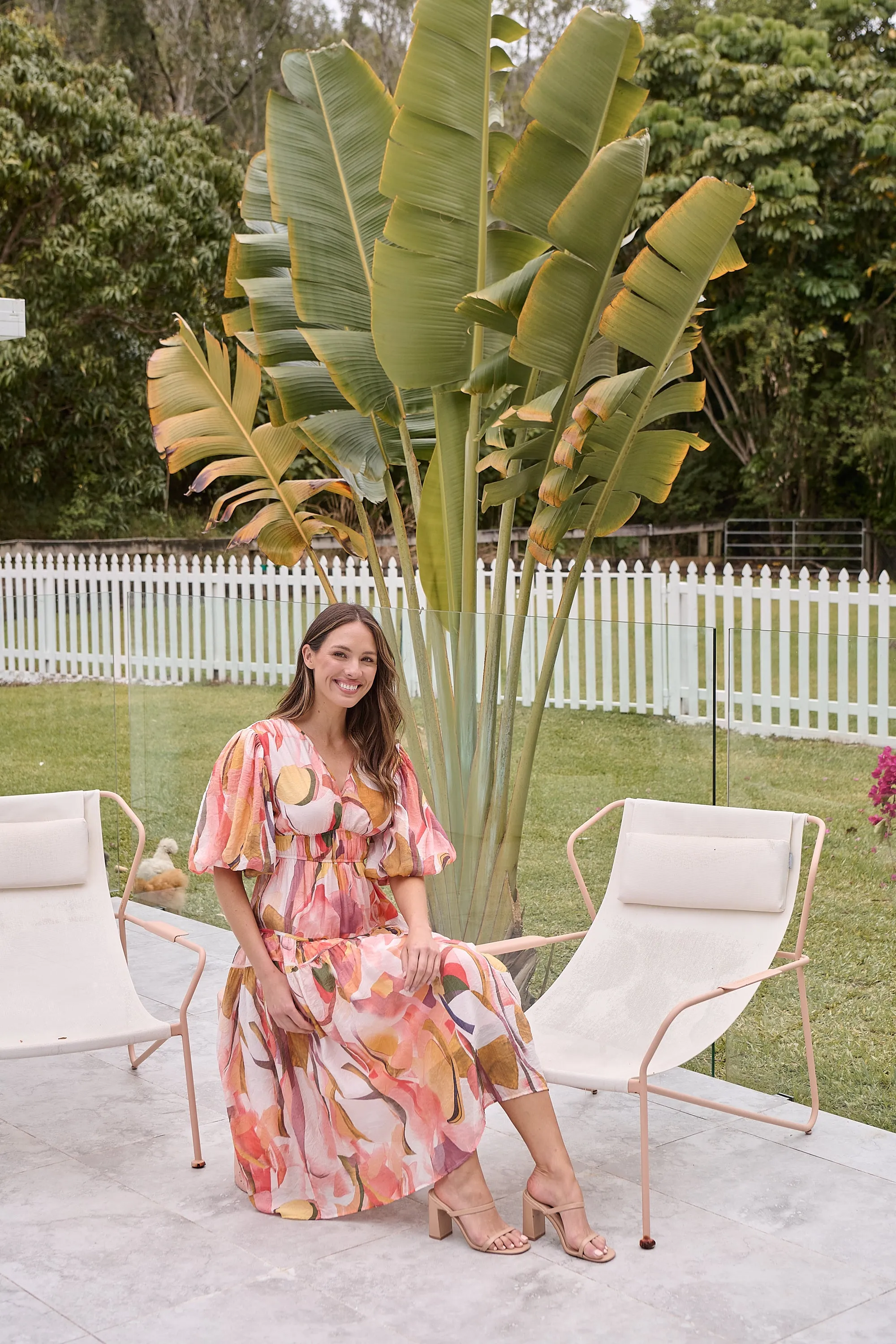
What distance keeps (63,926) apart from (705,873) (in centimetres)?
189

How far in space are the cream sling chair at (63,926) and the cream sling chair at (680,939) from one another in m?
1.02

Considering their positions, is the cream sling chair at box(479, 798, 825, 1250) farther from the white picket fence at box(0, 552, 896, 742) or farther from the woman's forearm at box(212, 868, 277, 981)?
the white picket fence at box(0, 552, 896, 742)

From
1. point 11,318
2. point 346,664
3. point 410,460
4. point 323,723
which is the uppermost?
point 11,318

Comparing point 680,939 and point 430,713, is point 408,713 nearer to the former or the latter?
point 430,713

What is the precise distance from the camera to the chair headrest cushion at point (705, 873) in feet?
11.9

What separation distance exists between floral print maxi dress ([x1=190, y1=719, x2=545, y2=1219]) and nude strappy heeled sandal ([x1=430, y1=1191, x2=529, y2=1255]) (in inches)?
2.5

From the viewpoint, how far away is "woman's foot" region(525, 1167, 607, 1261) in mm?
2891

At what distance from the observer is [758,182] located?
2078 centimetres

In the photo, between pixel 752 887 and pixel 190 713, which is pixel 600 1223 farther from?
pixel 190 713

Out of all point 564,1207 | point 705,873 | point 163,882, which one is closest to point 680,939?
point 705,873

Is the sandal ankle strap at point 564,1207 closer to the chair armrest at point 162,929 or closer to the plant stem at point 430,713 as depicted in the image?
the chair armrest at point 162,929

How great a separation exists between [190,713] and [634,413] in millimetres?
2707

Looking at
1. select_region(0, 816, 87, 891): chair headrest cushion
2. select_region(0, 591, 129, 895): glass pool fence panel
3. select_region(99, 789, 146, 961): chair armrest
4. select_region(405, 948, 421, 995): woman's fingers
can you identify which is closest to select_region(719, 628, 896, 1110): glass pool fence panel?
select_region(405, 948, 421, 995): woman's fingers

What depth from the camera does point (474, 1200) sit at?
2957 millimetres
